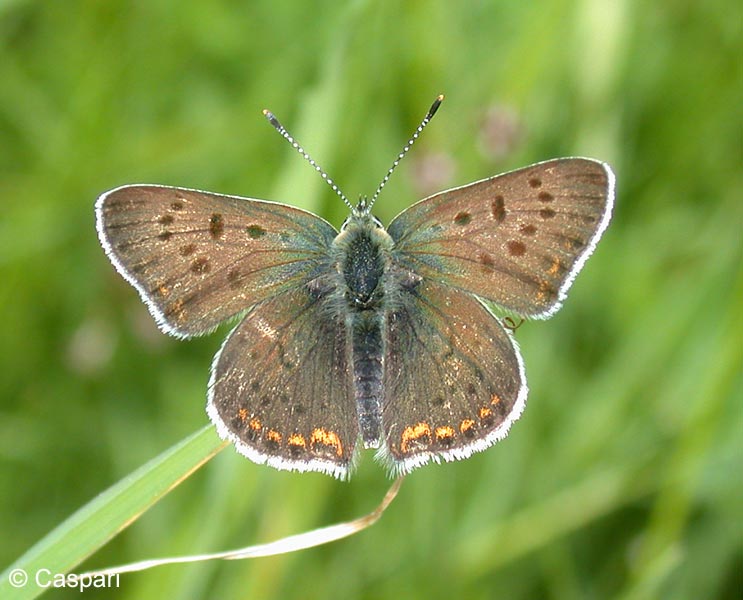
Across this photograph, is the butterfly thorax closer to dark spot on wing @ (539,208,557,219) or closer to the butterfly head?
the butterfly head

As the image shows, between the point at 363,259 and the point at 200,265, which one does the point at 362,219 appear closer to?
the point at 363,259

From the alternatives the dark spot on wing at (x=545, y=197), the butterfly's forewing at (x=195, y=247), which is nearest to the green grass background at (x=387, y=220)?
the butterfly's forewing at (x=195, y=247)

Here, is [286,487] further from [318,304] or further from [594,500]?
[594,500]

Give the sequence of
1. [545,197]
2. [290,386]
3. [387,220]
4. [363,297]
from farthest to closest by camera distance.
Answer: [387,220] → [363,297] → [290,386] → [545,197]

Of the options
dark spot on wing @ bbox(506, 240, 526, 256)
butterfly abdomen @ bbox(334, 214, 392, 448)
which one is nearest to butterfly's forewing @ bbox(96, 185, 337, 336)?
butterfly abdomen @ bbox(334, 214, 392, 448)

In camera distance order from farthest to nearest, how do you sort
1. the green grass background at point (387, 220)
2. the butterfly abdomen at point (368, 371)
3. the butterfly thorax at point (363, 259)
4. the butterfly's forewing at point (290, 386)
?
the green grass background at point (387, 220) < the butterfly thorax at point (363, 259) < the butterfly abdomen at point (368, 371) < the butterfly's forewing at point (290, 386)

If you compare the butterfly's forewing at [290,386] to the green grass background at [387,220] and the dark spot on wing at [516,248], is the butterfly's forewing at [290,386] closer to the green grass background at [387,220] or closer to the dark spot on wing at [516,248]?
the green grass background at [387,220]

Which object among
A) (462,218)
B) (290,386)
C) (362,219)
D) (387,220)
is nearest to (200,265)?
(290,386)
